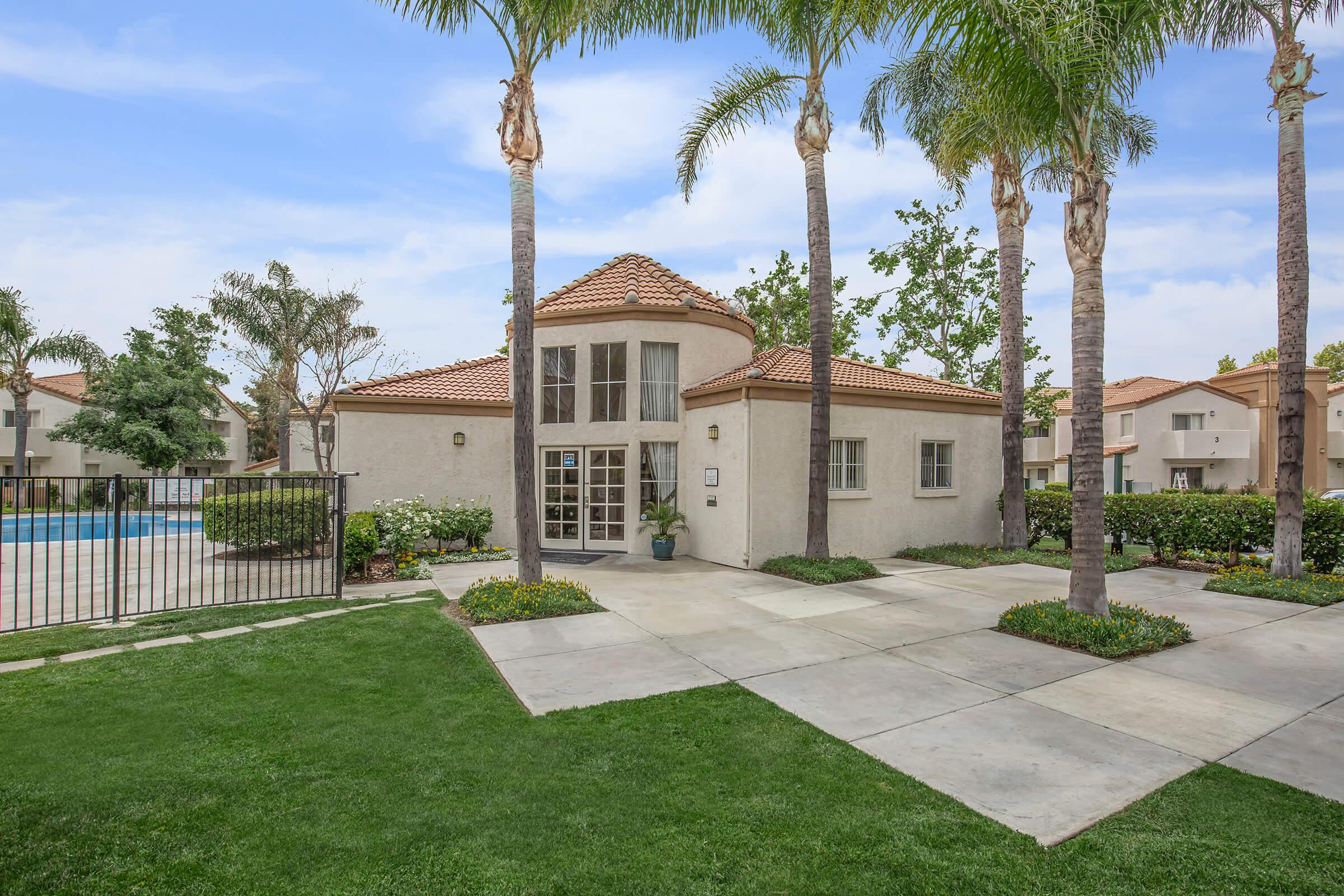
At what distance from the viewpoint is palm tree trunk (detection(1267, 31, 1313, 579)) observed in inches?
385

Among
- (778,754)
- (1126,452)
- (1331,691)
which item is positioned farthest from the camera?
(1126,452)

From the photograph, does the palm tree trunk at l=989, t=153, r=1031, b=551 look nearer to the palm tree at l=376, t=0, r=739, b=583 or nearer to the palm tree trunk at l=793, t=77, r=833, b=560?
the palm tree trunk at l=793, t=77, r=833, b=560

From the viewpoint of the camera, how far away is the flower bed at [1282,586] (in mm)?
8906

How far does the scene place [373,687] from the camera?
5535 mm

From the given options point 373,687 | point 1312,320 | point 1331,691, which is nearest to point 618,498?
point 373,687

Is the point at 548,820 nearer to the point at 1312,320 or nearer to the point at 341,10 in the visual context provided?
the point at 341,10

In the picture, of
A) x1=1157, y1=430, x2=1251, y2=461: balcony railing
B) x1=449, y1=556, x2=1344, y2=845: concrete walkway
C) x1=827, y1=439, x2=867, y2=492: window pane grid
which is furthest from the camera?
x1=1157, y1=430, x2=1251, y2=461: balcony railing

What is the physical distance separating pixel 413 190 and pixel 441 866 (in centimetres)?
1350

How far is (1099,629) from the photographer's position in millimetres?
6754

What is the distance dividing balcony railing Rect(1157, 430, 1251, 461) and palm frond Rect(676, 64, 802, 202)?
30842mm

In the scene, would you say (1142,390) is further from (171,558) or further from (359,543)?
(171,558)

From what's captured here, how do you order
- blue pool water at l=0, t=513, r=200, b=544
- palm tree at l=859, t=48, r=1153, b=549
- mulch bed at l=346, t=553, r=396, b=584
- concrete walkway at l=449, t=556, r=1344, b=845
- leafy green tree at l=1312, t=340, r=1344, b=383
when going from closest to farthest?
concrete walkway at l=449, t=556, r=1344, b=845, mulch bed at l=346, t=553, r=396, b=584, palm tree at l=859, t=48, r=1153, b=549, blue pool water at l=0, t=513, r=200, b=544, leafy green tree at l=1312, t=340, r=1344, b=383

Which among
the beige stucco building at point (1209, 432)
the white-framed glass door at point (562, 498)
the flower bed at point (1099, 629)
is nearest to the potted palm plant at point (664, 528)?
the white-framed glass door at point (562, 498)

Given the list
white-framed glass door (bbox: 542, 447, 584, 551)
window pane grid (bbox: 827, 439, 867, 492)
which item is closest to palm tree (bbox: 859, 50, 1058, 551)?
window pane grid (bbox: 827, 439, 867, 492)
